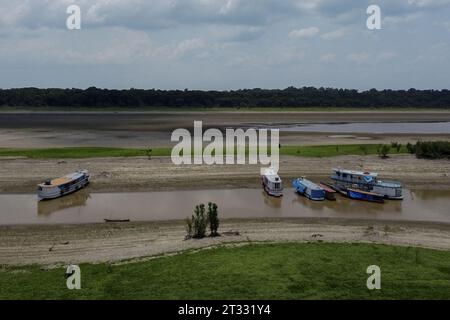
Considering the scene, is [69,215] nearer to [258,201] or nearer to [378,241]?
[258,201]

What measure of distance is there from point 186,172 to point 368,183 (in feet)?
59.7

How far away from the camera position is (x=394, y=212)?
33.8 m

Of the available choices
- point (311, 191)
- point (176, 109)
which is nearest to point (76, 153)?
point (311, 191)

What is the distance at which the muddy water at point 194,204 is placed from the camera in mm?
32406

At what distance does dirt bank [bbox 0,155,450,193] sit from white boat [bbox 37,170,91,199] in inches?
56.2

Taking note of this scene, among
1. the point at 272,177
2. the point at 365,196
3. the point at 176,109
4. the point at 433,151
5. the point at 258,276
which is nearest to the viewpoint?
the point at 258,276

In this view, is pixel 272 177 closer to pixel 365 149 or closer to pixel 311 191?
pixel 311 191

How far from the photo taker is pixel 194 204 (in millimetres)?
36125

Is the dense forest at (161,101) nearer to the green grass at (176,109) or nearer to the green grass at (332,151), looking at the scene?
the green grass at (176,109)

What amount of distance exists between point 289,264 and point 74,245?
1298 centimetres
